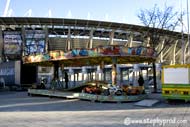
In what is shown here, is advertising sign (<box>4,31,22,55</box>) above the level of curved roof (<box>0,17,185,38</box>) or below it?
below

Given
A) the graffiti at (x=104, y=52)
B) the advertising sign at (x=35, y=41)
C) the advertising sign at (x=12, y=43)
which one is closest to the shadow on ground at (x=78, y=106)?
the graffiti at (x=104, y=52)

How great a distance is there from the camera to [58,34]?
8500 cm

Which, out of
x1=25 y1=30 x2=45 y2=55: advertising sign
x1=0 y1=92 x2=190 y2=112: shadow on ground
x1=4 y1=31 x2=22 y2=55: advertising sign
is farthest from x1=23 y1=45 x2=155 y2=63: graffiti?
x1=25 y1=30 x2=45 y2=55: advertising sign

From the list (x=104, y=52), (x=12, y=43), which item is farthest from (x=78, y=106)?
(x=12, y=43)

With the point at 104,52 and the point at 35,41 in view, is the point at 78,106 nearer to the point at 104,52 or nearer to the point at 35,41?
the point at 104,52

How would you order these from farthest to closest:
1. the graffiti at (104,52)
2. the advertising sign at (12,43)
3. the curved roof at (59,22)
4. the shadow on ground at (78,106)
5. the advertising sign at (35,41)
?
1. the curved roof at (59,22)
2. the advertising sign at (35,41)
3. the advertising sign at (12,43)
4. the graffiti at (104,52)
5. the shadow on ground at (78,106)

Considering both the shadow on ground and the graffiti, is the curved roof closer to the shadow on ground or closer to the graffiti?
the graffiti

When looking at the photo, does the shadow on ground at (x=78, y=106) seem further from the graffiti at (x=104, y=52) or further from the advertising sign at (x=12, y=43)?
the advertising sign at (x=12, y=43)

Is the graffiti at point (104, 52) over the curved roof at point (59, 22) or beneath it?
beneath

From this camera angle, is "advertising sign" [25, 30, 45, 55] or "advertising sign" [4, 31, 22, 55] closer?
"advertising sign" [4, 31, 22, 55]

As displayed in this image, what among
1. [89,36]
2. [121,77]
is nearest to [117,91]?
[121,77]

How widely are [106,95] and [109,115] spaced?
682 cm

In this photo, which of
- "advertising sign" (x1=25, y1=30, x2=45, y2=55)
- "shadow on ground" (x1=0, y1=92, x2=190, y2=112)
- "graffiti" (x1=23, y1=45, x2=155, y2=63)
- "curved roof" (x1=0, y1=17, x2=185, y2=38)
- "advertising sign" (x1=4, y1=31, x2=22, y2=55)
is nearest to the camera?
"shadow on ground" (x1=0, y1=92, x2=190, y2=112)

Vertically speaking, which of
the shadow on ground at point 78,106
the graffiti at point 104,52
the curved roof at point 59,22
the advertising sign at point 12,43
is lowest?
the shadow on ground at point 78,106
